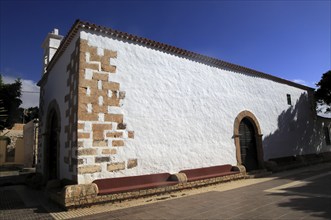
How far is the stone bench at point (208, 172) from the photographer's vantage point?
26.7 ft

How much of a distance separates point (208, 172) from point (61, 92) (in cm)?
567

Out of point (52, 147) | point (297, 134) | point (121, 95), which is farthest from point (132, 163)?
point (297, 134)

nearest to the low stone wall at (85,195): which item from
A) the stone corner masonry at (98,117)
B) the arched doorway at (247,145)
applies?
the stone corner masonry at (98,117)

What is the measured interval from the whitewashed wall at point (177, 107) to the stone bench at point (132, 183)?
0.17m

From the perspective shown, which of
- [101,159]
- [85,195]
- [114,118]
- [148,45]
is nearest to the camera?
[85,195]

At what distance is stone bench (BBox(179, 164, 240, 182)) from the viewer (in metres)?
8.15

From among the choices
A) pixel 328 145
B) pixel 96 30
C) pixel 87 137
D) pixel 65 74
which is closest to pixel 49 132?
pixel 65 74

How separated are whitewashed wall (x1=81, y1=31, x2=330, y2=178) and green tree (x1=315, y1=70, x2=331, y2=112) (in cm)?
699

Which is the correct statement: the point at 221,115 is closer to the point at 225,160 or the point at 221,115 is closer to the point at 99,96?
the point at 225,160

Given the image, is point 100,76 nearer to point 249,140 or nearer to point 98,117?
point 98,117

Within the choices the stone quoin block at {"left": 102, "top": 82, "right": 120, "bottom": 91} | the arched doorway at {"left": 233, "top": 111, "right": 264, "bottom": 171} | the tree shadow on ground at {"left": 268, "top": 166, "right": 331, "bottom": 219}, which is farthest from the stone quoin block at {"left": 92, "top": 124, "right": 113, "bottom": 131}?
the arched doorway at {"left": 233, "top": 111, "right": 264, "bottom": 171}

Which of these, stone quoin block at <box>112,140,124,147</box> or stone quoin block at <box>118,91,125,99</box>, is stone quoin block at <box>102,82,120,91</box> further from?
stone quoin block at <box>112,140,124,147</box>

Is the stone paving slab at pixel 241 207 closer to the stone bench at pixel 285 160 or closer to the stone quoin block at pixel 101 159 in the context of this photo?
the stone quoin block at pixel 101 159

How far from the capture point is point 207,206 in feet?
18.3
